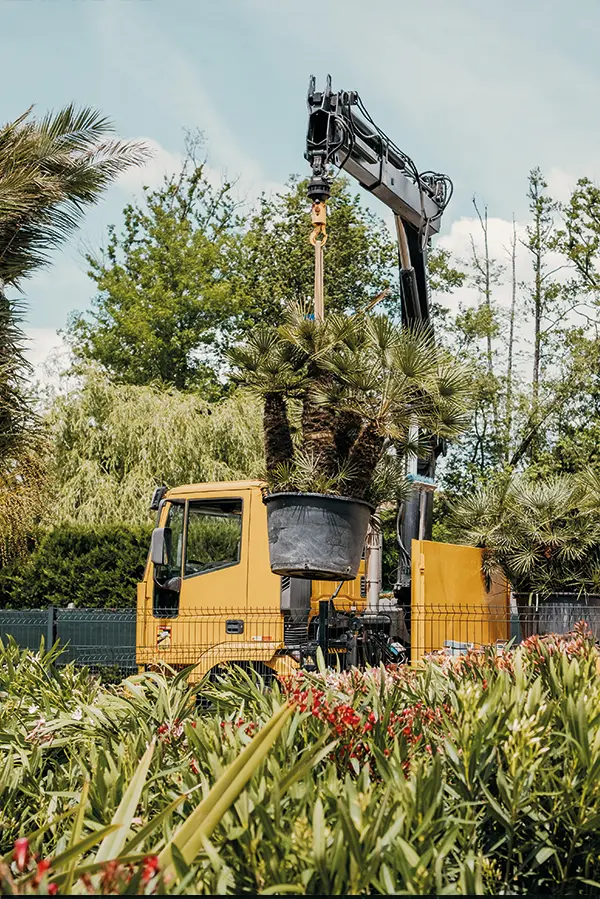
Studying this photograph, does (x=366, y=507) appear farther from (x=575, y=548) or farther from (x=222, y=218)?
(x=222, y=218)

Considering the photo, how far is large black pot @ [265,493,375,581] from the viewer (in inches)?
245

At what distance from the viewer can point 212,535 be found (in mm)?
9367

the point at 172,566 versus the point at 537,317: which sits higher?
the point at 537,317

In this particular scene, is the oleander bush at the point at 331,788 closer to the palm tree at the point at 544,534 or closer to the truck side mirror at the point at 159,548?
the palm tree at the point at 544,534

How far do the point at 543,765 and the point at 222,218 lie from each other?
3049cm

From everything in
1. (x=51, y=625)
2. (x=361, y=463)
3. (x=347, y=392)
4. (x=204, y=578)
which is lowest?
(x=51, y=625)

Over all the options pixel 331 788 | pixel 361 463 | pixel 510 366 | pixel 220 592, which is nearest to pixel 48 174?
pixel 220 592

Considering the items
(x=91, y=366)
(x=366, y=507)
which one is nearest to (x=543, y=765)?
(x=366, y=507)

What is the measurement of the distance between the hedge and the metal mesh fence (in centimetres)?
579

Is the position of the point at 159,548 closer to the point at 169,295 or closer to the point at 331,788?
the point at 331,788

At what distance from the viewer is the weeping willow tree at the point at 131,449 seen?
19.1 metres

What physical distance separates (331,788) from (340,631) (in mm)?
6660

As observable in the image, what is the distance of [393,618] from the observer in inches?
362

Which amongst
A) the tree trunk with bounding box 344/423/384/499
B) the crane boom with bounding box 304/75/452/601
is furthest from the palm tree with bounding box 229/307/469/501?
the crane boom with bounding box 304/75/452/601
